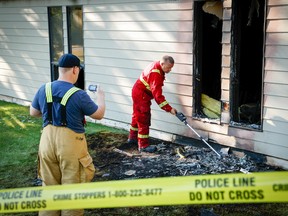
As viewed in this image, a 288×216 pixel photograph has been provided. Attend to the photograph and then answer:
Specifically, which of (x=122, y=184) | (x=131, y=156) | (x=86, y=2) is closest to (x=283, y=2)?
(x=131, y=156)

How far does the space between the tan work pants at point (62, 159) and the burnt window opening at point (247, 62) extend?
3.53 meters

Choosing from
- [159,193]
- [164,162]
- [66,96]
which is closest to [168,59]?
[164,162]

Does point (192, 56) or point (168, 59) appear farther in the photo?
point (192, 56)

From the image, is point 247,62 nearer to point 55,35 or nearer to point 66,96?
point 66,96

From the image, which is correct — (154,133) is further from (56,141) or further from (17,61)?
(17,61)

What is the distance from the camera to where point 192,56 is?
7.59 meters

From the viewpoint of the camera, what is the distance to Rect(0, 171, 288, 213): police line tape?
3.06 meters

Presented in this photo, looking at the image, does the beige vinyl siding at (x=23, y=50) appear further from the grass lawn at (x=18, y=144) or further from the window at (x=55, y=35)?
the grass lawn at (x=18, y=144)

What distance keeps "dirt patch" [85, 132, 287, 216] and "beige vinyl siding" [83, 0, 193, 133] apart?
0.85 metres

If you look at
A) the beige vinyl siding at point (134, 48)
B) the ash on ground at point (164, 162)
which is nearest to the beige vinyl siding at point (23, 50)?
the beige vinyl siding at point (134, 48)

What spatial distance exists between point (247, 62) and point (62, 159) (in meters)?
5.21

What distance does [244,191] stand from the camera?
3078 millimetres

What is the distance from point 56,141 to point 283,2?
3.96 m

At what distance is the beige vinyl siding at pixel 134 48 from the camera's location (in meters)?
7.75
